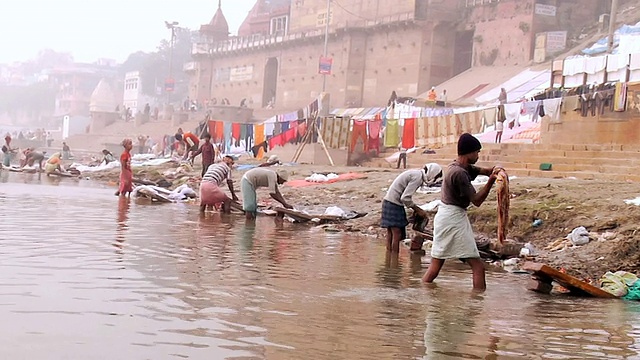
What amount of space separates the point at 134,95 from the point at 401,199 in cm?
8071

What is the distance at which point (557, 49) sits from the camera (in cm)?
3556

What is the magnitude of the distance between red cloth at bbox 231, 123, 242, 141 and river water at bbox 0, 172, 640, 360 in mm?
20201

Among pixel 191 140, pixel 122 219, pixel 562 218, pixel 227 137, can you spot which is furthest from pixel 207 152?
pixel 227 137

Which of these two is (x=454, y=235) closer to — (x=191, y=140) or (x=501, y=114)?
(x=191, y=140)

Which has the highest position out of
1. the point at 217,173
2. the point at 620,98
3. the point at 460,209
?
the point at 620,98

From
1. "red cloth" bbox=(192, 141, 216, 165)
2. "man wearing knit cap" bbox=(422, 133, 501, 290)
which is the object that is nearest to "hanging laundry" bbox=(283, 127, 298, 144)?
"red cloth" bbox=(192, 141, 216, 165)

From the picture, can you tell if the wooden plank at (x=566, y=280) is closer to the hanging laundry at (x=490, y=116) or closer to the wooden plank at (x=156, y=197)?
the wooden plank at (x=156, y=197)

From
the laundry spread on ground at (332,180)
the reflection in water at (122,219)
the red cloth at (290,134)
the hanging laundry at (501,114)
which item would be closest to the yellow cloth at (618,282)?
the reflection in water at (122,219)

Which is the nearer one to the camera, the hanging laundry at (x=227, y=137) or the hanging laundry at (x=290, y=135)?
the hanging laundry at (x=290, y=135)

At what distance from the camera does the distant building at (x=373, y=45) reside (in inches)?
1492

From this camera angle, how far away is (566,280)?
6.73 metres

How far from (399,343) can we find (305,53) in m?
49.1

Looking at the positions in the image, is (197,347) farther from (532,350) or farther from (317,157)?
(317,157)

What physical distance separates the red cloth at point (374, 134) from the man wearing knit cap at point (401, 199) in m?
14.4
